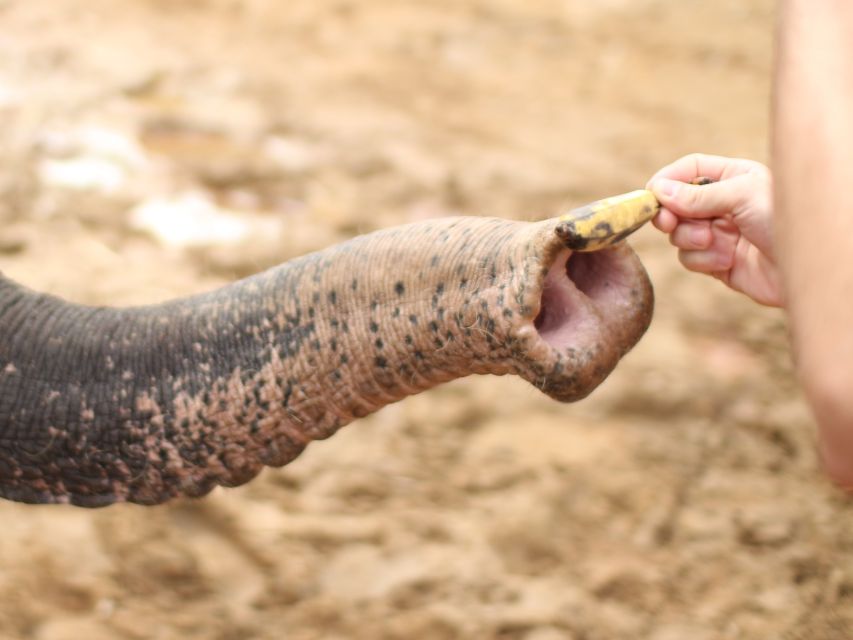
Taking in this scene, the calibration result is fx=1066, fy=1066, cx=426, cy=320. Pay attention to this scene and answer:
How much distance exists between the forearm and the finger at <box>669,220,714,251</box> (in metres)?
0.42

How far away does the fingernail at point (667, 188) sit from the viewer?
1.31 m

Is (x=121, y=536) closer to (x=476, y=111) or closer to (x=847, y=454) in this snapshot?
(x=847, y=454)

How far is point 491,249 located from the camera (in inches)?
49.7

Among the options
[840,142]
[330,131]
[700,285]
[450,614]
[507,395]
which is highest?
[840,142]

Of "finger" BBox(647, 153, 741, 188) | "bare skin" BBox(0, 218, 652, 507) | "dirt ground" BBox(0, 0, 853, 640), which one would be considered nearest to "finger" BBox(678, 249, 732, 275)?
"finger" BBox(647, 153, 741, 188)

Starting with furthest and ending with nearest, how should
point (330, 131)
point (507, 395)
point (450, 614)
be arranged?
point (330, 131), point (507, 395), point (450, 614)

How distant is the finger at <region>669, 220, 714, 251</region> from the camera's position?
1.37 metres

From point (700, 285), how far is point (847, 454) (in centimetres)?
220

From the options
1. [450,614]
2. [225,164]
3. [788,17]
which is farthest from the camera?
[225,164]

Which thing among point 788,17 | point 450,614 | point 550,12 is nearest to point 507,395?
point 450,614

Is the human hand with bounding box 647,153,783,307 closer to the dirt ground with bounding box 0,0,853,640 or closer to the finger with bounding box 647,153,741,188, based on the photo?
the finger with bounding box 647,153,741,188

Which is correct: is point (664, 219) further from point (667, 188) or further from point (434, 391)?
point (434, 391)

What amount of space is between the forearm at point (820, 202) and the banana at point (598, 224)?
0.78 feet

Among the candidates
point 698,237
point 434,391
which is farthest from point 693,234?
point 434,391
